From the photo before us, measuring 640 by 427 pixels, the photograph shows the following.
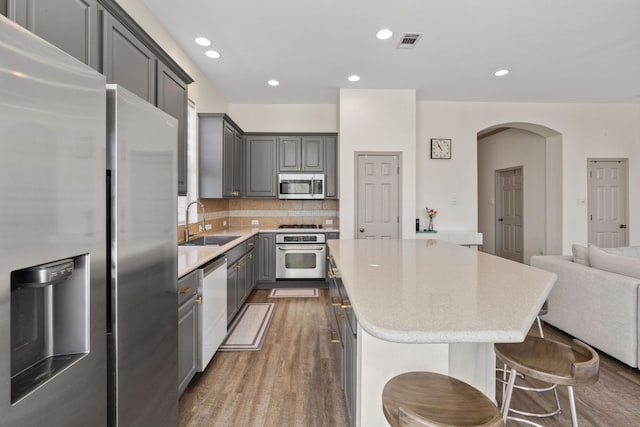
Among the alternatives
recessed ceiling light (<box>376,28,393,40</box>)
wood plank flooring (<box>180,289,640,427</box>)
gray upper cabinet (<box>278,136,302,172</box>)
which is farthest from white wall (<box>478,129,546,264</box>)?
gray upper cabinet (<box>278,136,302,172</box>)

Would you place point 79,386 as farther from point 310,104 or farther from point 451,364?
point 310,104

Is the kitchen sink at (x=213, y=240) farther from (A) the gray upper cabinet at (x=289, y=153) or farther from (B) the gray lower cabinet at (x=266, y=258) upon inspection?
(A) the gray upper cabinet at (x=289, y=153)

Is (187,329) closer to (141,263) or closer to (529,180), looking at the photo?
(141,263)

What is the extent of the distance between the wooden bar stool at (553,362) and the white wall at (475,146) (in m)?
3.77

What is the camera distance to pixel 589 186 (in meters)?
5.11

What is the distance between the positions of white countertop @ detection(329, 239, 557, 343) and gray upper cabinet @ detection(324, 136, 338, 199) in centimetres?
298

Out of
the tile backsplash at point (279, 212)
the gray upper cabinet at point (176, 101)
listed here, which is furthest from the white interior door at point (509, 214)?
the gray upper cabinet at point (176, 101)

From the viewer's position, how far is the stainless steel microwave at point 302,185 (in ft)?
15.8

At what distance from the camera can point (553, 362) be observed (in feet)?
4.24

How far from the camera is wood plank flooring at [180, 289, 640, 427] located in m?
1.78

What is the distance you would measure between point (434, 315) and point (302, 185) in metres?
4.02

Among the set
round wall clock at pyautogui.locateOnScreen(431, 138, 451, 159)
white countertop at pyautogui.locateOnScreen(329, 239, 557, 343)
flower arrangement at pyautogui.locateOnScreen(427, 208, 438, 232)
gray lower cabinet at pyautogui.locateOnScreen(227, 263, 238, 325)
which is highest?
round wall clock at pyautogui.locateOnScreen(431, 138, 451, 159)

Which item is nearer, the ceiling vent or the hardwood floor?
the hardwood floor

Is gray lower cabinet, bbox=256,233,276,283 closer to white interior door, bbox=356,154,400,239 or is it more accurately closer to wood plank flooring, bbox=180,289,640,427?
white interior door, bbox=356,154,400,239
